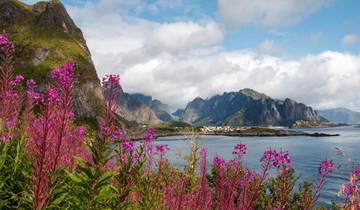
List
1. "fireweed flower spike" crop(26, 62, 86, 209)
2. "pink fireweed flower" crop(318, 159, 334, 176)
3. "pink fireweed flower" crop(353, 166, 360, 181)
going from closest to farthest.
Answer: "fireweed flower spike" crop(26, 62, 86, 209)
"pink fireweed flower" crop(318, 159, 334, 176)
"pink fireweed flower" crop(353, 166, 360, 181)

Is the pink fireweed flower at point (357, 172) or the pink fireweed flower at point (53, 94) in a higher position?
the pink fireweed flower at point (53, 94)

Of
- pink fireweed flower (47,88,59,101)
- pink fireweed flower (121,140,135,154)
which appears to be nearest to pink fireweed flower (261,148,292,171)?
pink fireweed flower (121,140,135,154)

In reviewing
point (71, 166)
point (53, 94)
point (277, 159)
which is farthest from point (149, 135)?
point (53, 94)

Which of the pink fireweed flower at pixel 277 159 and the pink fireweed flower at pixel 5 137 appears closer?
the pink fireweed flower at pixel 277 159

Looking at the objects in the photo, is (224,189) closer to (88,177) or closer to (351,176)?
(88,177)

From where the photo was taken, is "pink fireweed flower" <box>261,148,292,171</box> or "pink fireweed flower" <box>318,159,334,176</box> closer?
"pink fireweed flower" <box>261,148,292,171</box>

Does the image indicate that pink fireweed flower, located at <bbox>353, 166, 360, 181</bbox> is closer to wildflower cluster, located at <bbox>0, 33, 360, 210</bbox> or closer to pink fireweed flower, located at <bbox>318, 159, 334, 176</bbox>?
wildflower cluster, located at <bbox>0, 33, 360, 210</bbox>

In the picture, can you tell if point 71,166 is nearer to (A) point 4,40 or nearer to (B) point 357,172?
(A) point 4,40

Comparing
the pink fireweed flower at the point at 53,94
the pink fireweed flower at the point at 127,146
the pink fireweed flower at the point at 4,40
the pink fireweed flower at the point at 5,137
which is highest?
the pink fireweed flower at the point at 4,40

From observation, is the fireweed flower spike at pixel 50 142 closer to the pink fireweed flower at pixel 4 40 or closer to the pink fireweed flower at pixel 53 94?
the pink fireweed flower at pixel 53 94

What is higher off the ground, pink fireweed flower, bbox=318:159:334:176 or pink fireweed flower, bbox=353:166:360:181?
pink fireweed flower, bbox=318:159:334:176

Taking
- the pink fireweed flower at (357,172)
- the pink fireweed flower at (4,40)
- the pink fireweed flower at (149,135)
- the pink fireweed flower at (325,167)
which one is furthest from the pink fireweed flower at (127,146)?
the pink fireweed flower at (357,172)

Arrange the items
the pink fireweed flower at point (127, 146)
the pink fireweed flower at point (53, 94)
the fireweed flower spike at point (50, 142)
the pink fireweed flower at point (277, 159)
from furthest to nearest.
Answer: the pink fireweed flower at point (127, 146) → the pink fireweed flower at point (277, 159) → the pink fireweed flower at point (53, 94) → the fireweed flower spike at point (50, 142)

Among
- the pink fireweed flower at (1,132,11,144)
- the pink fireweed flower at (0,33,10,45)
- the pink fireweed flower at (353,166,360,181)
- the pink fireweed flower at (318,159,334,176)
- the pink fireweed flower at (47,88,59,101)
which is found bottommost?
the pink fireweed flower at (353,166,360,181)
